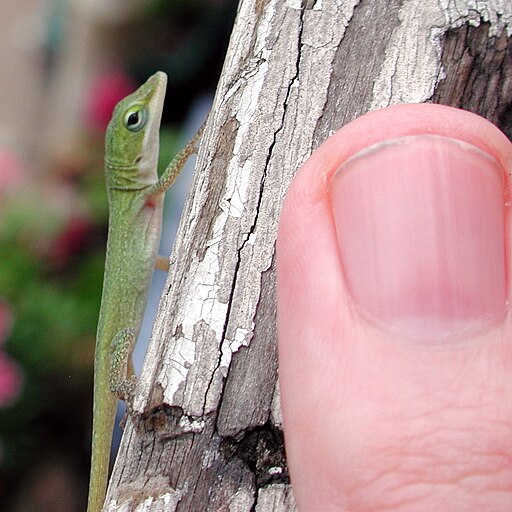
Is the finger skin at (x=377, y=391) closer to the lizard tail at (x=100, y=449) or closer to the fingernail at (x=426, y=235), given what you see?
the fingernail at (x=426, y=235)

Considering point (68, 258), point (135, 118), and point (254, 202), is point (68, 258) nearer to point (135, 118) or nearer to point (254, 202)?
point (135, 118)

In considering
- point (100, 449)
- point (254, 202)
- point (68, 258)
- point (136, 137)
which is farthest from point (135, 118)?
point (254, 202)

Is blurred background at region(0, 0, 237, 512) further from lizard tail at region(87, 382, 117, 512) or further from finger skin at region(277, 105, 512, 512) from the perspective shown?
finger skin at region(277, 105, 512, 512)

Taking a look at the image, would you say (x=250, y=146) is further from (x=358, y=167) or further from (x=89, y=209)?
(x=89, y=209)

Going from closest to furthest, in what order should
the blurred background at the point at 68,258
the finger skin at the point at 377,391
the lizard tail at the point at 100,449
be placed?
1. the finger skin at the point at 377,391
2. the lizard tail at the point at 100,449
3. the blurred background at the point at 68,258

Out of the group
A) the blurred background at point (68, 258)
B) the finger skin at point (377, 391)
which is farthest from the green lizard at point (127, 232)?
the finger skin at point (377, 391)

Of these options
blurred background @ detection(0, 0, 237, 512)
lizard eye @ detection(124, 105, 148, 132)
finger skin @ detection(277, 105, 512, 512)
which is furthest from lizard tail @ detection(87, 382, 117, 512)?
finger skin @ detection(277, 105, 512, 512)
